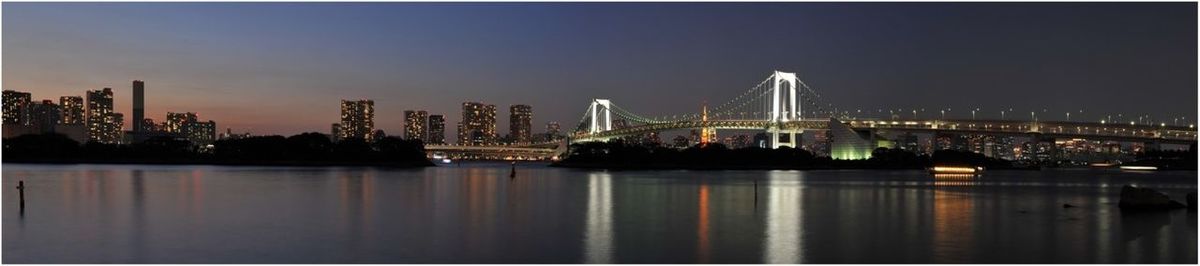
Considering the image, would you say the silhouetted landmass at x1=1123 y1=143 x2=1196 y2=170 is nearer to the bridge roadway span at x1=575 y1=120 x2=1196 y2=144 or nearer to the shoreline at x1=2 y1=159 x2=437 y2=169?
the bridge roadway span at x1=575 y1=120 x2=1196 y2=144

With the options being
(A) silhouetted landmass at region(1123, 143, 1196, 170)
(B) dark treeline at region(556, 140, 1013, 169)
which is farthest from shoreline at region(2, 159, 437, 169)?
(A) silhouetted landmass at region(1123, 143, 1196, 170)

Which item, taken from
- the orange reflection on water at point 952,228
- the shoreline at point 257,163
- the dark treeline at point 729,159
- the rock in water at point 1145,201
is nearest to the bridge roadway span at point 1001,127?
the dark treeline at point 729,159

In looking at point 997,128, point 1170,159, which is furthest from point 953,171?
point 1170,159

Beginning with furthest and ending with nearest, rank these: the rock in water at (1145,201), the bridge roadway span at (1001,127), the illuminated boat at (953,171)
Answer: the bridge roadway span at (1001,127), the illuminated boat at (953,171), the rock in water at (1145,201)

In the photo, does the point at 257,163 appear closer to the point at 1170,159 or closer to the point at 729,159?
the point at 729,159

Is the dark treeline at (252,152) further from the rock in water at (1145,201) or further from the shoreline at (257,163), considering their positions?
the rock in water at (1145,201)

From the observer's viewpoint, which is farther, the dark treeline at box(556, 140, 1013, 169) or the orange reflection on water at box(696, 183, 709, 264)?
the dark treeline at box(556, 140, 1013, 169)
